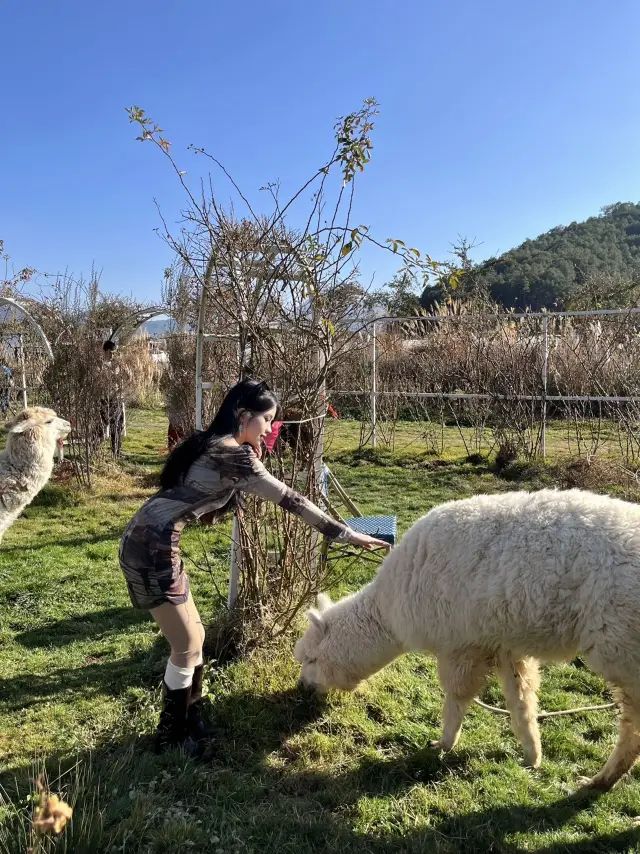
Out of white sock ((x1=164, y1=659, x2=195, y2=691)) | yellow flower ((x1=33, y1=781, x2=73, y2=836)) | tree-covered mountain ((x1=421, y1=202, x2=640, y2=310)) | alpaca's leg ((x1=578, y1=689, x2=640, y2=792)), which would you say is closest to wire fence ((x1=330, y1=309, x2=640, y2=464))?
white sock ((x1=164, y1=659, x2=195, y2=691))

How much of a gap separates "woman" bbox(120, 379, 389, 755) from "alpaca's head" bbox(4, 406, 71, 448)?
2.73 metres

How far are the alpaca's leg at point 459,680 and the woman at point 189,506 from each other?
0.81 metres

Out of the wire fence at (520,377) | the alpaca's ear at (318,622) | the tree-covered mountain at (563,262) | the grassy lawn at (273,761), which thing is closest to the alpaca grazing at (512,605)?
the alpaca's ear at (318,622)

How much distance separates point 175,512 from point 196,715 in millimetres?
1160

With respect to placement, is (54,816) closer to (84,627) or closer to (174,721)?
(174,721)

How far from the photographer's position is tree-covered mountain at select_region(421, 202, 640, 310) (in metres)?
27.0

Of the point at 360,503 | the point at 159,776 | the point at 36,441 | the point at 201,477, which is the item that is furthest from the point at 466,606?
the point at 360,503

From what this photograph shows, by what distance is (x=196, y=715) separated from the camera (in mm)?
3123

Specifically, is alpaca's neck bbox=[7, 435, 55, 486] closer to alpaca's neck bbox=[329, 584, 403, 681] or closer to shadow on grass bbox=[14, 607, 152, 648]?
shadow on grass bbox=[14, 607, 152, 648]

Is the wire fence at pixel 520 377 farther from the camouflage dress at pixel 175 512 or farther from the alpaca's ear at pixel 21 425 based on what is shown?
the camouflage dress at pixel 175 512

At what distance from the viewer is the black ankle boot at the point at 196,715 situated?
309 centimetres

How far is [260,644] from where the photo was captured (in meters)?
3.97

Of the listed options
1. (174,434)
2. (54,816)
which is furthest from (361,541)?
(174,434)

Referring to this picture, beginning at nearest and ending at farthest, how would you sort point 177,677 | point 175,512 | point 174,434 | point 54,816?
point 54,816
point 175,512
point 177,677
point 174,434
